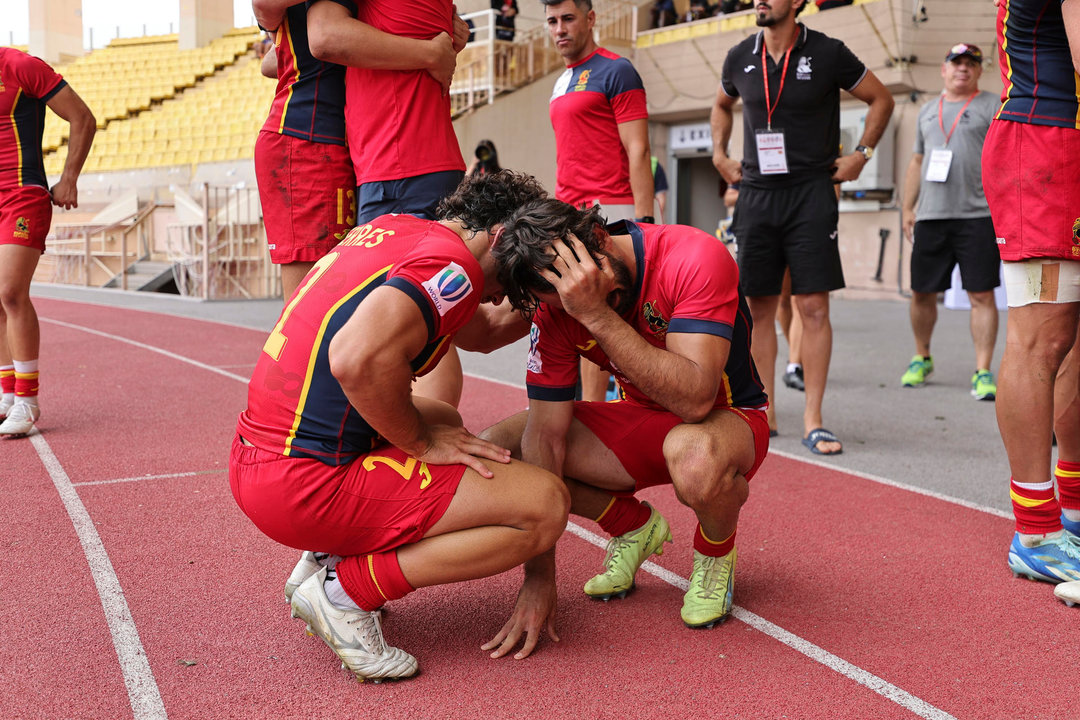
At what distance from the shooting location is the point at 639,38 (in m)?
18.2

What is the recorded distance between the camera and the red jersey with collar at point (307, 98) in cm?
307

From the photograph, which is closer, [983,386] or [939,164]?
[983,386]

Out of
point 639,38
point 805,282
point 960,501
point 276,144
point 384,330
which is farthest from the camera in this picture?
point 639,38

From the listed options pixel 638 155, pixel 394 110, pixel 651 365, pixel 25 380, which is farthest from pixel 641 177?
pixel 25 380

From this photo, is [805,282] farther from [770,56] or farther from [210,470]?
[210,470]

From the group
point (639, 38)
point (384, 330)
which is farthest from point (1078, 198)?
point (639, 38)

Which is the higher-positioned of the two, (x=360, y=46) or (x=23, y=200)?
(x=360, y=46)

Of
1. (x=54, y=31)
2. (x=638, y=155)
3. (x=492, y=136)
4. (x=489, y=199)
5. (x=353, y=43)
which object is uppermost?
(x=54, y=31)

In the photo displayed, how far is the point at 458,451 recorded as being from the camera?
217 centimetres

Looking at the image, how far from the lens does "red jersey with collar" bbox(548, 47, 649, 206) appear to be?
4453 mm

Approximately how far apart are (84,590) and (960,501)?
3.01 metres

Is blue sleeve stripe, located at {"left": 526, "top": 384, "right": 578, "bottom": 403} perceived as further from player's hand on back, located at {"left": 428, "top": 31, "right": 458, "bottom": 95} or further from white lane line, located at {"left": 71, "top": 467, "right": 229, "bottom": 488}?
white lane line, located at {"left": 71, "top": 467, "right": 229, "bottom": 488}

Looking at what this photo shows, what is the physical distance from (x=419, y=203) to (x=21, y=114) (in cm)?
264

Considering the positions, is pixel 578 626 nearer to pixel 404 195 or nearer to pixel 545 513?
pixel 545 513
